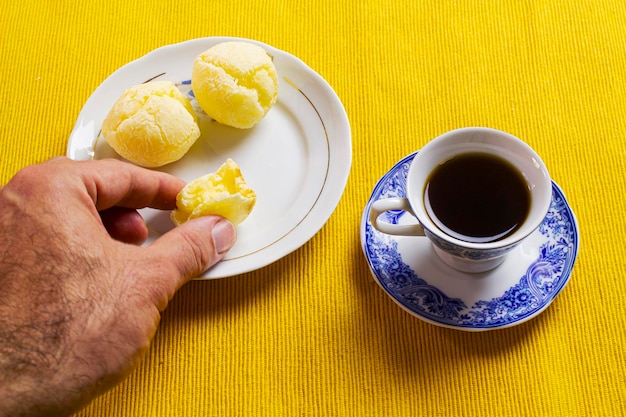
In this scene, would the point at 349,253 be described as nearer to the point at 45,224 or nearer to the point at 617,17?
the point at 45,224

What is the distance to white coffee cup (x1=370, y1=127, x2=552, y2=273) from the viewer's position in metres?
0.93

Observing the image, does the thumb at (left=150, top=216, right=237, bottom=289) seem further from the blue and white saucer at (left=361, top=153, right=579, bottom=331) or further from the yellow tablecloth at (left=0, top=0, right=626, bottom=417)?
the blue and white saucer at (left=361, top=153, right=579, bottom=331)

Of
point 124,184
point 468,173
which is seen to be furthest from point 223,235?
point 468,173

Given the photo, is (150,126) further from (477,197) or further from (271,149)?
(477,197)

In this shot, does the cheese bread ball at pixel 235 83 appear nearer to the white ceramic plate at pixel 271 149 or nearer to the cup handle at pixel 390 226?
the white ceramic plate at pixel 271 149

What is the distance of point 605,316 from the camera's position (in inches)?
41.8

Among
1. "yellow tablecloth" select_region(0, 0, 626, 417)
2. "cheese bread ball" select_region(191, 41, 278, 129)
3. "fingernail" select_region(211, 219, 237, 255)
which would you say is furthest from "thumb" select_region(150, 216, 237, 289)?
"cheese bread ball" select_region(191, 41, 278, 129)

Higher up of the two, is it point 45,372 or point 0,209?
point 0,209

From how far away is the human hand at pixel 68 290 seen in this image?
0.80 meters

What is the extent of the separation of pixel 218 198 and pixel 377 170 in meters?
0.35

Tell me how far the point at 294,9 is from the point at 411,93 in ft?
1.18

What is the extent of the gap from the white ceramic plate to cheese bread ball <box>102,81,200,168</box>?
62mm

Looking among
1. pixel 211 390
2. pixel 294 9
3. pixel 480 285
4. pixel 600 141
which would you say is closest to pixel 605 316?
pixel 480 285

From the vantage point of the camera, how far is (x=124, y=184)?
1035 millimetres
